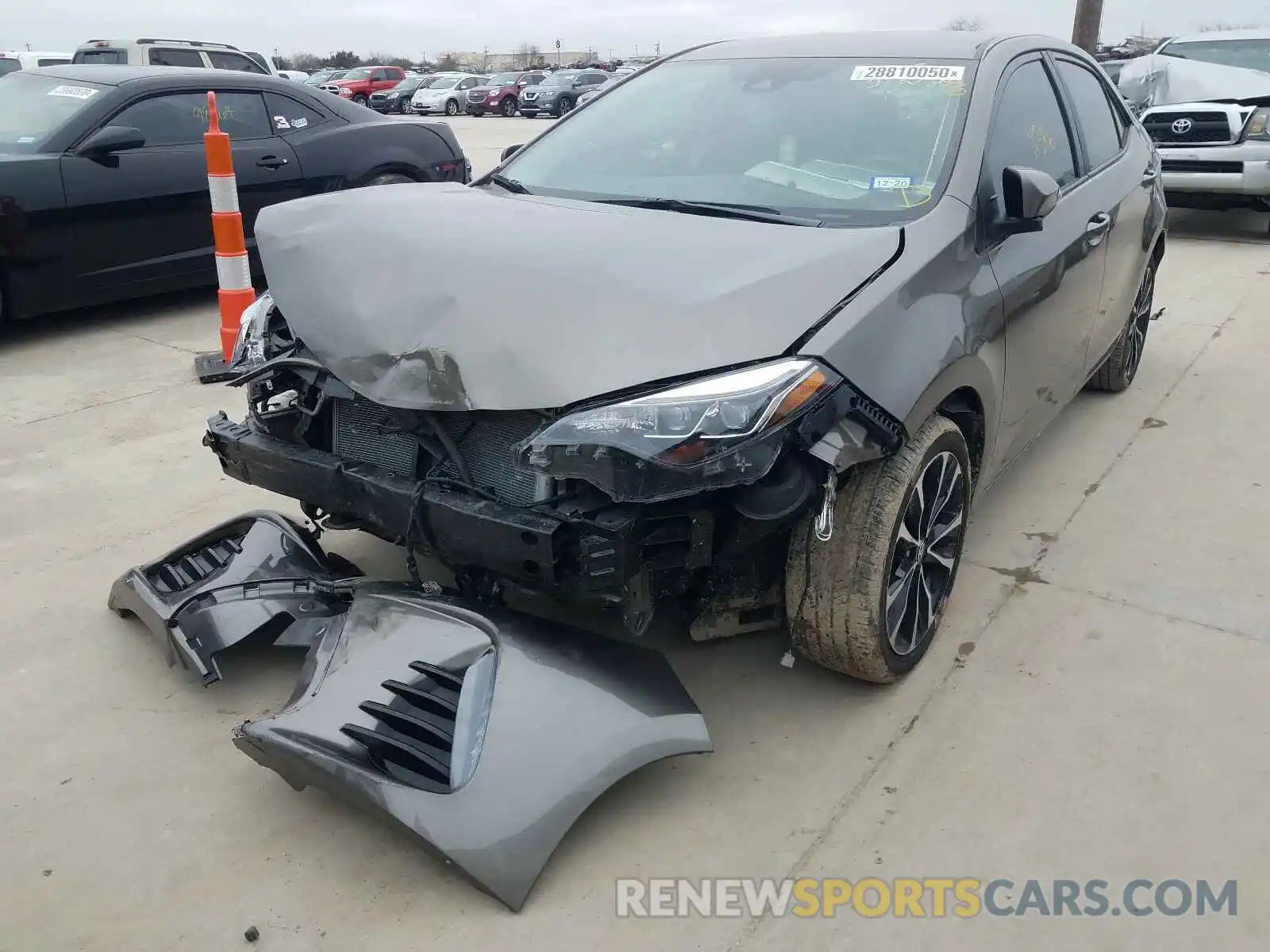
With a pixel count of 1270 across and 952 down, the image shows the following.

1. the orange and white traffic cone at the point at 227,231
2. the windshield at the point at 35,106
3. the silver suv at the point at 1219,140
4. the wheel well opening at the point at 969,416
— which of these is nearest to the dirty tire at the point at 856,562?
the wheel well opening at the point at 969,416

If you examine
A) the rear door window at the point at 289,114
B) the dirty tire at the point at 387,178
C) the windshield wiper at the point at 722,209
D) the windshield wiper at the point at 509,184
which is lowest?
the dirty tire at the point at 387,178

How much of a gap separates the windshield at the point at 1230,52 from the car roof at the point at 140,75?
8.79 m

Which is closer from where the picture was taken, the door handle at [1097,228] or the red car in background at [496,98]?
the door handle at [1097,228]

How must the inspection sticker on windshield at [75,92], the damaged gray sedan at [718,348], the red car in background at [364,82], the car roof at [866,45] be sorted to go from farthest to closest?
the red car in background at [364,82], the inspection sticker on windshield at [75,92], the car roof at [866,45], the damaged gray sedan at [718,348]

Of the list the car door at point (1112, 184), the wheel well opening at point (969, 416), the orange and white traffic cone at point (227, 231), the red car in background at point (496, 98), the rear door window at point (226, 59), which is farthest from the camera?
the red car in background at point (496, 98)

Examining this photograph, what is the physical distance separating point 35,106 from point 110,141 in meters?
0.77

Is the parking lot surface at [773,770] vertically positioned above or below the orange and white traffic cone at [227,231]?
below

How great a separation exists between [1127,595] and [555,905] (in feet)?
7.08

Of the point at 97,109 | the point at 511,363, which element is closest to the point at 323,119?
the point at 97,109

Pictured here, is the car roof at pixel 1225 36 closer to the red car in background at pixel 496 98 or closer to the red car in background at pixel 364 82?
the red car in background at pixel 496 98

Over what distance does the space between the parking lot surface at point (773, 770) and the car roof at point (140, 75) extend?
3.49 metres

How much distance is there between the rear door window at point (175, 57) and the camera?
13.1 meters

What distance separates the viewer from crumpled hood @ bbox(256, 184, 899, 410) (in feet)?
7.11

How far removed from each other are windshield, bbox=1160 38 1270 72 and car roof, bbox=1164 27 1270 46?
3 centimetres
